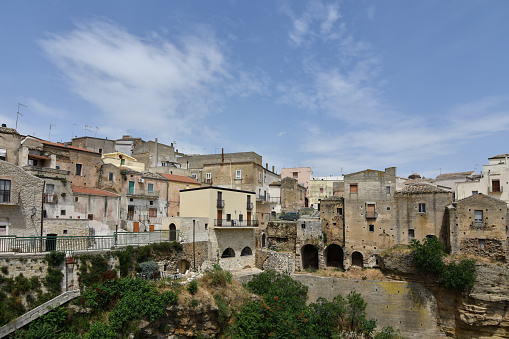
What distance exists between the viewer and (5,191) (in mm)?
22109

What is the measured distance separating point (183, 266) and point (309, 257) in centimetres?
1574

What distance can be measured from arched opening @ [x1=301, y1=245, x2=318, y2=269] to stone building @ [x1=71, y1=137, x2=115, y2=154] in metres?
29.8

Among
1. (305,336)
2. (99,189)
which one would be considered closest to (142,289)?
(305,336)

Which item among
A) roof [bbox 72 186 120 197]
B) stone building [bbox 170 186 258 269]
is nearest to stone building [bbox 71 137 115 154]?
roof [bbox 72 186 120 197]

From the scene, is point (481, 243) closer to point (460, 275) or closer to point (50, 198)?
point (460, 275)

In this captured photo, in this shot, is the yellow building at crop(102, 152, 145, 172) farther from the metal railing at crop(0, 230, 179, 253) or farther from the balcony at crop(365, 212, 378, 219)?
the balcony at crop(365, 212, 378, 219)

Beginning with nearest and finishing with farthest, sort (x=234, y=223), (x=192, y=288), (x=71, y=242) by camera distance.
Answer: (x=71, y=242) → (x=192, y=288) → (x=234, y=223)

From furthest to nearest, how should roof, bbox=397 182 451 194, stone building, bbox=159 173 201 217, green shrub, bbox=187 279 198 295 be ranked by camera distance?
stone building, bbox=159 173 201 217 < roof, bbox=397 182 451 194 < green shrub, bbox=187 279 198 295

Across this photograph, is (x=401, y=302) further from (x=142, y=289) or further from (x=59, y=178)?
(x=59, y=178)

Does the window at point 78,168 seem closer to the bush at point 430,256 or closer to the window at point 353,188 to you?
the window at point 353,188

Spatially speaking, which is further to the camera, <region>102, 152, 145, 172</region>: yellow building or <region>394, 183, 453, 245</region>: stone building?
<region>102, 152, 145, 172</region>: yellow building

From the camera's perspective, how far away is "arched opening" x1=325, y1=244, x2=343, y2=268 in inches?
1485

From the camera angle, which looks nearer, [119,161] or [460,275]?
[460,275]

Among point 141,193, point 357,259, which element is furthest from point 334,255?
point 141,193
